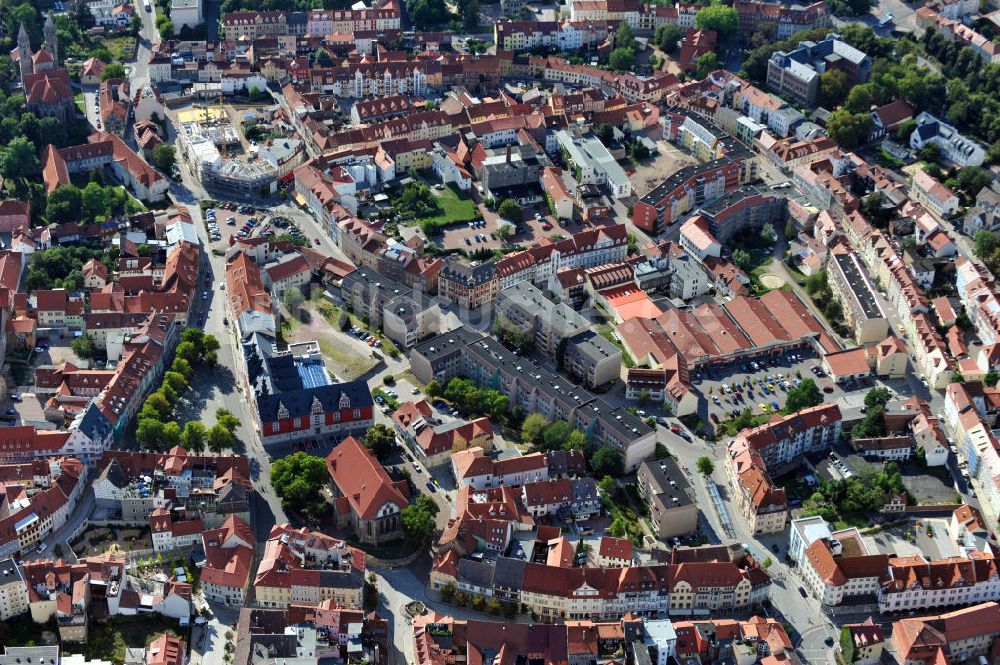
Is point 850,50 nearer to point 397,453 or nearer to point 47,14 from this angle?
point 397,453

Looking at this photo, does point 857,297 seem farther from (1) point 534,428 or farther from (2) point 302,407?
(2) point 302,407

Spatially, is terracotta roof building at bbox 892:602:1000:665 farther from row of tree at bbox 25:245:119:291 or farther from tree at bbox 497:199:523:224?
row of tree at bbox 25:245:119:291

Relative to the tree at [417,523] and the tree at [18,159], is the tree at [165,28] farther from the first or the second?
the tree at [417,523]

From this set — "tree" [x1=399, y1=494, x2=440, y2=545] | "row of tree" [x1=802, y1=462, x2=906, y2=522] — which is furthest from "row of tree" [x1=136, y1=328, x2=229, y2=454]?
"row of tree" [x1=802, y1=462, x2=906, y2=522]

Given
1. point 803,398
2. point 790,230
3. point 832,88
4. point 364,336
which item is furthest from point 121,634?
point 832,88

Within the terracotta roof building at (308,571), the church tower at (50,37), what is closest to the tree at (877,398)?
the terracotta roof building at (308,571)

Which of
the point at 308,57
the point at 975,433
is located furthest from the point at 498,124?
the point at 975,433
